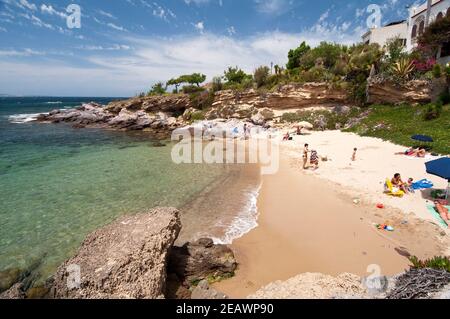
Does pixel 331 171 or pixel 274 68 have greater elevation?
pixel 274 68

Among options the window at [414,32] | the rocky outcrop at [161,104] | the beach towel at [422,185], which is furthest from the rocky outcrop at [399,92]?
the rocky outcrop at [161,104]

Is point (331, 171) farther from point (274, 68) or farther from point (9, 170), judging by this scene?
point (274, 68)

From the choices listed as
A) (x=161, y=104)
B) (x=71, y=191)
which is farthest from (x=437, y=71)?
(x=161, y=104)

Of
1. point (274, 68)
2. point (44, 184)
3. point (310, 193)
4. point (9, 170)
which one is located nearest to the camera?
point (310, 193)

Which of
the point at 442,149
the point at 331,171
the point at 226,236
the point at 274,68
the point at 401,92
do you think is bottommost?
the point at 226,236

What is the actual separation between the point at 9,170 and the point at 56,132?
19628 mm

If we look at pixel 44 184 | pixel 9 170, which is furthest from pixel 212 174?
pixel 9 170

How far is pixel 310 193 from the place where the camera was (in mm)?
11109

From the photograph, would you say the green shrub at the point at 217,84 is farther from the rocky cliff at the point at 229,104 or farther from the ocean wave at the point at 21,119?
the ocean wave at the point at 21,119

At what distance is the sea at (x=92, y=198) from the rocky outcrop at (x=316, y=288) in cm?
314

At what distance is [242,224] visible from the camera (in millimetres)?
9031

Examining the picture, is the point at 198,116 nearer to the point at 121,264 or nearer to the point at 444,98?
the point at 444,98

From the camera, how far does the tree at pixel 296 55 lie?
39906 mm
